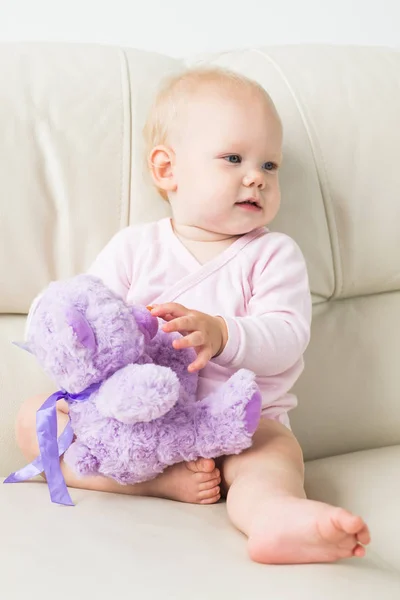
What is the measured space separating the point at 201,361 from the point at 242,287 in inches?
9.9

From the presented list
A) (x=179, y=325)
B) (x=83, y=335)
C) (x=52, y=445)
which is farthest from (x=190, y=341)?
(x=52, y=445)

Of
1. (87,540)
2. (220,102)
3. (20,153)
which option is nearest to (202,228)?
(220,102)

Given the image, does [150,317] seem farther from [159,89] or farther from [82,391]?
[159,89]

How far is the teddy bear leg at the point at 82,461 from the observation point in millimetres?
1050

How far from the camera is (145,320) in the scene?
106 centimetres

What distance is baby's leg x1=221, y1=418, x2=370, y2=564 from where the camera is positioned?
82 cm

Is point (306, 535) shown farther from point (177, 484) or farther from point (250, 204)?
point (250, 204)

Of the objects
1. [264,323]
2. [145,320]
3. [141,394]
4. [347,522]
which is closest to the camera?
[347,522]

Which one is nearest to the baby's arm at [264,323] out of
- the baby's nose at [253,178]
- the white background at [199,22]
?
the baby's nose at [253,178]

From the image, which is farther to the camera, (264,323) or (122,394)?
(264,323)

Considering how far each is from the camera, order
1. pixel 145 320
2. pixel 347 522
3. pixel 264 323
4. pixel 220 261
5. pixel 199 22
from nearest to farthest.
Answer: pixel 347 522, pixel 145 320, pixel 264 323, pixel 220 261, pixel 199 22

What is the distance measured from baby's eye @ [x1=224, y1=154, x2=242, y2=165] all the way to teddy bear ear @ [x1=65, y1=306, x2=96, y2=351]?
1.34 feet

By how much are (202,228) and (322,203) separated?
277 mm

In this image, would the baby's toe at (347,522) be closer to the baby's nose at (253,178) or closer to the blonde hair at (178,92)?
→ the baby's nose at (253,178)
